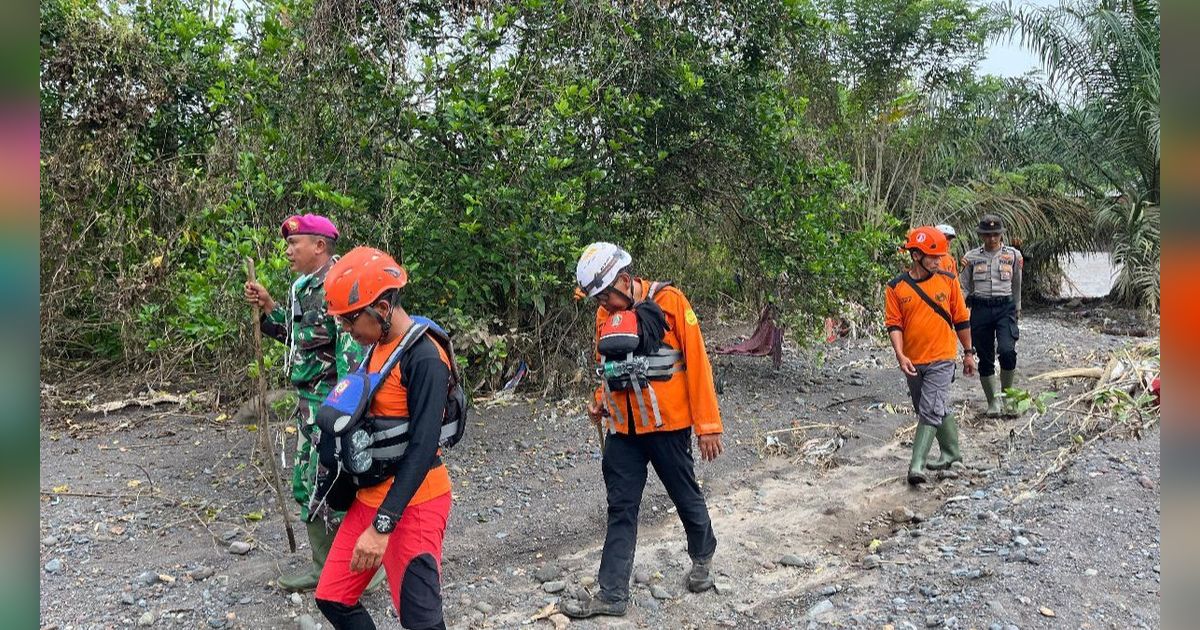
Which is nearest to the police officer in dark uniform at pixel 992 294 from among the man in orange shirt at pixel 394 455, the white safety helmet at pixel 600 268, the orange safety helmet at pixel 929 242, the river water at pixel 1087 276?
the orange safety helmet at pixel 929 242

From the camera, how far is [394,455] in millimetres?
3184

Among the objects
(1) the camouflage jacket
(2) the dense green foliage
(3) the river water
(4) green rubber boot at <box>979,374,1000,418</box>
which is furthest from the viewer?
(3) the river water

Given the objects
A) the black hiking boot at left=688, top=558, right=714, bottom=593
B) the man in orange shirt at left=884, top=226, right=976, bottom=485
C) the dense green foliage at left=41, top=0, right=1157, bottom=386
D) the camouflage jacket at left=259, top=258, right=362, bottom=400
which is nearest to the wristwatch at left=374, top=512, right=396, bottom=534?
the camouflage jacket at left=259, top=258, right=362, bottom=400

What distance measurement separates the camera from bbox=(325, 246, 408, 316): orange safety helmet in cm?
315

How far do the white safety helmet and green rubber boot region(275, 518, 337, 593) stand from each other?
1877mm

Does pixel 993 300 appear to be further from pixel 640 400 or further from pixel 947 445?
pixel 640 400

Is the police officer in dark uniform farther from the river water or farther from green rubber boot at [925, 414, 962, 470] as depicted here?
the river water

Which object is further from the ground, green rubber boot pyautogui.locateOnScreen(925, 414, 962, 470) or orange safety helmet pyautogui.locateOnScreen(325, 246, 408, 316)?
orange safety helmet pyautogui.locateOnScreen(325, 246, 408, 316)

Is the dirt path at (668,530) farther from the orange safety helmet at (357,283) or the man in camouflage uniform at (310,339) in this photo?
the orange safety helmet at (357,283)

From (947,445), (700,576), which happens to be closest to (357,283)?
(700,576)

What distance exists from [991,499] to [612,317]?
11.3ft

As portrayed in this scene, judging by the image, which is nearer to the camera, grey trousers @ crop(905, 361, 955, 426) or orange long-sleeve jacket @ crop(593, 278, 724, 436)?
orange long-sleeve jacket @ crop(593, 278, 724, 436)

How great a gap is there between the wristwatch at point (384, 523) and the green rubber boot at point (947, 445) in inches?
204
